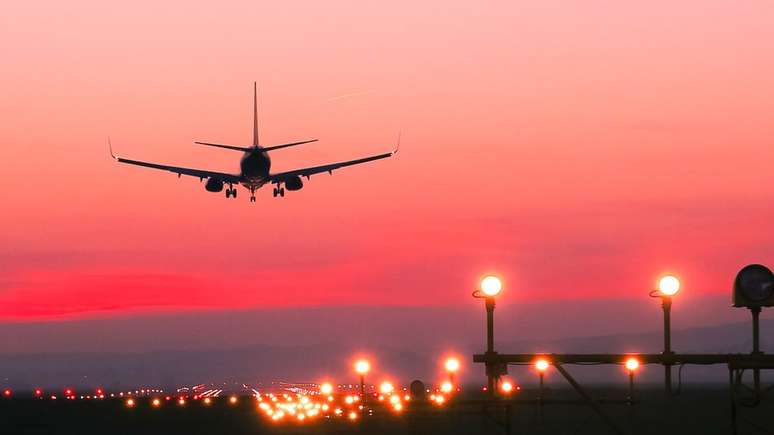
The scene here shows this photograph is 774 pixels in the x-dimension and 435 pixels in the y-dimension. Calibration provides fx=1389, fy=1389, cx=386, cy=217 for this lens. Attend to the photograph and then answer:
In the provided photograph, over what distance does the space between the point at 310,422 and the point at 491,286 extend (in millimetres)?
55051

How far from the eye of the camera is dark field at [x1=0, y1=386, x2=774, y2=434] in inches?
3686

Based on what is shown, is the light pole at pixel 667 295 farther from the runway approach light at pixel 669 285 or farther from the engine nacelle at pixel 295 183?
the engine nacelle at pixel 295 183

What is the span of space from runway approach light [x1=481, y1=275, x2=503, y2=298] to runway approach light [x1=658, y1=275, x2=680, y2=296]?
17.1 feet

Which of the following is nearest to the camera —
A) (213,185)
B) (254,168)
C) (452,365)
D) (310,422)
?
(452,365)

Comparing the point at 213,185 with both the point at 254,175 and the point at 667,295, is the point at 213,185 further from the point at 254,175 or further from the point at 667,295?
the point at 667,295

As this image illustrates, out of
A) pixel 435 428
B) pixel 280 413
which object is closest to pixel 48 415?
pixel 280 413

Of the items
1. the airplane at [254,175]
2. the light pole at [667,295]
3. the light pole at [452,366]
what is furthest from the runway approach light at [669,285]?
the airplane at [254,175]

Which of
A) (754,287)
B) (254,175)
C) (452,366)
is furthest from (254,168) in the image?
(754,287)

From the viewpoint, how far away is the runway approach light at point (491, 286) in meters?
43.9

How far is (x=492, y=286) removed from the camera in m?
43.9

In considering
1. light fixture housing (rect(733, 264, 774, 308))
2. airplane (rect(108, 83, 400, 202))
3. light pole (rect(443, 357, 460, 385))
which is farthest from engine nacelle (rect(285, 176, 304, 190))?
light fixture housing (rect(733, 264, 774, 308))

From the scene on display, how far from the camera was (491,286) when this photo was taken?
4394cm

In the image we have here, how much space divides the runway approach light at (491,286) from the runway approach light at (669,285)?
206 inches

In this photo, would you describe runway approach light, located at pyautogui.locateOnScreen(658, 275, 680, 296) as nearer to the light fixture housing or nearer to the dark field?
the light fixture housing
